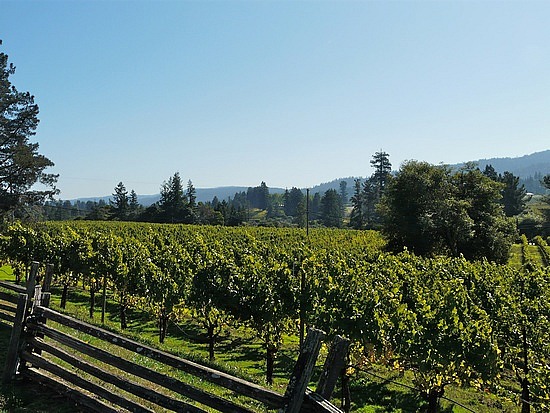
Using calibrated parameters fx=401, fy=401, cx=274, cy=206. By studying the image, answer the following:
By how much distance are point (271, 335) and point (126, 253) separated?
9251 millimetres

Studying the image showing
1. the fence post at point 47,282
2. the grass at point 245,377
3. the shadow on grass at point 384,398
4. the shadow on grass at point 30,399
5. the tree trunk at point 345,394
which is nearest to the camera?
the shadow on grass at point 30,399

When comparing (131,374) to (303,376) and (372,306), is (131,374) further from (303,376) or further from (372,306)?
(372,306)

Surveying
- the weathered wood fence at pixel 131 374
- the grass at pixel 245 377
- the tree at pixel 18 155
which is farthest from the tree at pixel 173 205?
the weathered wood fence at pixel 131 374

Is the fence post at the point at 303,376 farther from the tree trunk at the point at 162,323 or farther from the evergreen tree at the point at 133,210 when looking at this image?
the evergreen tree at the point at 133,210

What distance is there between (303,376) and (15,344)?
540 centimetres

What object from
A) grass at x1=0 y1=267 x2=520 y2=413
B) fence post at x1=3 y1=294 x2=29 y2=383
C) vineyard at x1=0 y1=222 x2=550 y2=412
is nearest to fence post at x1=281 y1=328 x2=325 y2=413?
grass at x1=0 y1=267 x2=520 y2=413

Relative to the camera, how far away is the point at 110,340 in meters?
5.79

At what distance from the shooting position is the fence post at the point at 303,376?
4.31 m

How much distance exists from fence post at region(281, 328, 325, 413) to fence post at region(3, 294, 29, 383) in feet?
16.9

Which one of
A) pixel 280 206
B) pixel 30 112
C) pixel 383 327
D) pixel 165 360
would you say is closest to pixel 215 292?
pixel 383 327

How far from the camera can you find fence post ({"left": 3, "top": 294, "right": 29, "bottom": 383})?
268 inches

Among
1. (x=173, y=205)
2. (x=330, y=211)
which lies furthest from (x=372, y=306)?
(x=330, y=211)

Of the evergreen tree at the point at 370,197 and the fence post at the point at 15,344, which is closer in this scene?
the fence post at the point at 15,344

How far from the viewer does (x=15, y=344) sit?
6855 millimetres
